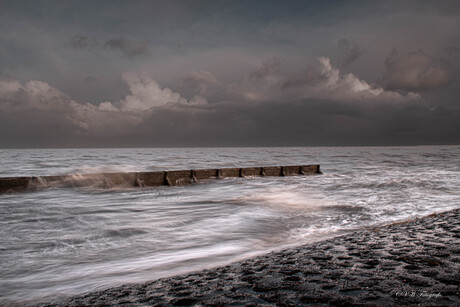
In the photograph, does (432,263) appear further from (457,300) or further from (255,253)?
(255,253)

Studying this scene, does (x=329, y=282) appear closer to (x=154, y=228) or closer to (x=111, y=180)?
(x=154, y=228)

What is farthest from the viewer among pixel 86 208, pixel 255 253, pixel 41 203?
pixel 41 203

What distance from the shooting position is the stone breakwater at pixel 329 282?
7.66 feet

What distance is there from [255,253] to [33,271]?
3.57m

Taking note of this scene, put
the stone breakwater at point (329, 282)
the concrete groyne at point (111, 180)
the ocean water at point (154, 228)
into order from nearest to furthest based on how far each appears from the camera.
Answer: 1. the stone breakwater at point (329, 282)
2. the ocean water at point (154, 228)
3. the concrete groyne at point (111, 180)

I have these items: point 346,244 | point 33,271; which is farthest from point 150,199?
point 346,244

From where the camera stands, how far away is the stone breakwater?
7.66 ft

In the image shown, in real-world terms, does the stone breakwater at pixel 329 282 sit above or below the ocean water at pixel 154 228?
above

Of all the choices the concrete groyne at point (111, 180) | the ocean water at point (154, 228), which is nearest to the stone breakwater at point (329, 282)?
the ocean water at point (154, 228)

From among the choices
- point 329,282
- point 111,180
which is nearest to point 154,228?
point 329,282

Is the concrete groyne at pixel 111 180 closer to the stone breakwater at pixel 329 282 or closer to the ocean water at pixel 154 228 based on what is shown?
the ocean water at pixel 154 228

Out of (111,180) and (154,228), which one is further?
(111,180)

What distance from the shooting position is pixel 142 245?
5988 millimetres

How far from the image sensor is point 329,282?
2711mm
